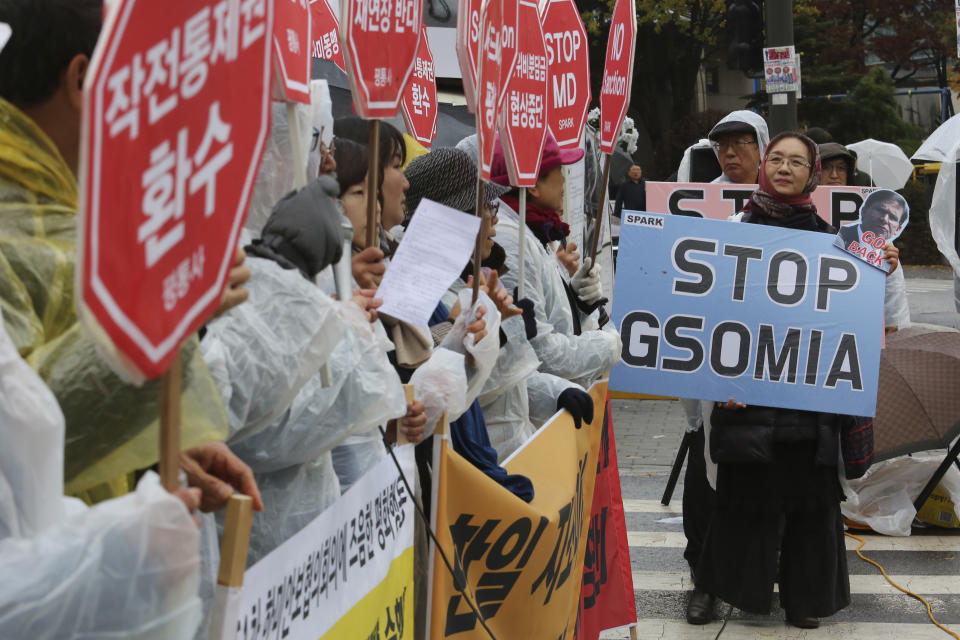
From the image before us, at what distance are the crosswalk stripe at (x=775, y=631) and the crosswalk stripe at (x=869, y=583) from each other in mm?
461

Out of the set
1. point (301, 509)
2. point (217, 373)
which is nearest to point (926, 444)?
point (301, 509)

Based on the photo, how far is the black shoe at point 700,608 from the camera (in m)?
5.28

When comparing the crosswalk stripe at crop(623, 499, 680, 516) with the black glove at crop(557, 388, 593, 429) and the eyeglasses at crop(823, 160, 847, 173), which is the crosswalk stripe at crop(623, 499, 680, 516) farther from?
the black glove at crop(557, 388, 593, 429)

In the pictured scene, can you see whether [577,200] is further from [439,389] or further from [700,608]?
[439,389]

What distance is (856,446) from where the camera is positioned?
5.00 metres

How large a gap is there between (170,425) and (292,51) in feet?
5.66

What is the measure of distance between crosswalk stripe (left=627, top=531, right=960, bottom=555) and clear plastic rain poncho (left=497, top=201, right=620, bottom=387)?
2082 millimetres

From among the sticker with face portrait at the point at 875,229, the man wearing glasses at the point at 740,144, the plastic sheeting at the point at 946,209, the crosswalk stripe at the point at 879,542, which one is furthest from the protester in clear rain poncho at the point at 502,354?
the plastic sheeting at the point at 946,209

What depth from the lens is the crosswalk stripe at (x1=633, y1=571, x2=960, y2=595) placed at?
5.74 meters

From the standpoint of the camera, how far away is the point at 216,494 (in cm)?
171

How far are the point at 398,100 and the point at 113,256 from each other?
192 centimetres

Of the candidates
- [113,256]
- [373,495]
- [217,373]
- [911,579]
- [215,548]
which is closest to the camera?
[113,256]

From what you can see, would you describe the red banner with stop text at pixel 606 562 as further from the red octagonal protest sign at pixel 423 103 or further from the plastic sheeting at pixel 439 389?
the red octagonal protest sign at pixel 423 103

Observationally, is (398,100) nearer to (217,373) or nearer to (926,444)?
(217,373)
